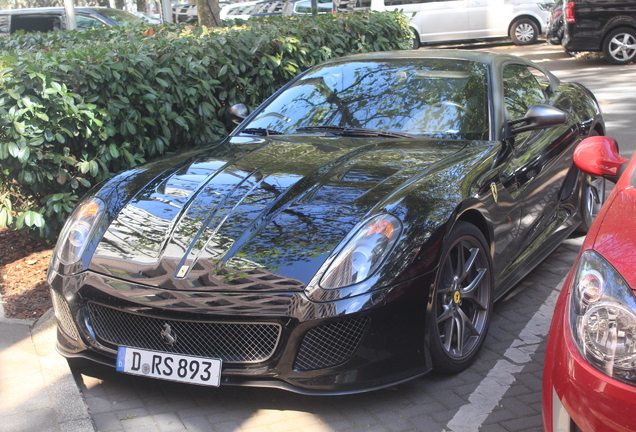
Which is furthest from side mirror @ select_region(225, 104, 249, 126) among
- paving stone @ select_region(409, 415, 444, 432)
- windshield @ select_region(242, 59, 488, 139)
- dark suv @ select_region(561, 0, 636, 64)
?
dark suv @ select_region(561, 0, 636, 64)

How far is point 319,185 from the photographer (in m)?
3.62

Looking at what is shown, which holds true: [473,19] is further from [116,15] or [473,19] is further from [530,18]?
[116,15]

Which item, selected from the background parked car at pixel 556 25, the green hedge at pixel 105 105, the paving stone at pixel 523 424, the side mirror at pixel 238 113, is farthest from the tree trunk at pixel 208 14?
the background parked car at pixel 556 25

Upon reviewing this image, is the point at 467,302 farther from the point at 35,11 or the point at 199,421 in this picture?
the point at 35,11

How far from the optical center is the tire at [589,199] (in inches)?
210

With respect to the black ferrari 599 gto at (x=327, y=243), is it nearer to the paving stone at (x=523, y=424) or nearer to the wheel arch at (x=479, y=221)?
the wheel arch at (x=479, y=221)

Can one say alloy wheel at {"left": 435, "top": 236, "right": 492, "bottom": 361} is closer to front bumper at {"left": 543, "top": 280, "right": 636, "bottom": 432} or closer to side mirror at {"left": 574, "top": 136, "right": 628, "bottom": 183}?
side mirror at {"left": 574, "top": 136, "right": 628, "bottom": 183}

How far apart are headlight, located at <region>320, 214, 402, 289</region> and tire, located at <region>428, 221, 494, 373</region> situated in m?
0.30

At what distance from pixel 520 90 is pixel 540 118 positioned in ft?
2.88

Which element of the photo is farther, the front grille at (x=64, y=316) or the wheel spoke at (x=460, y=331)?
the wheel spoke at (x=460, y=331)

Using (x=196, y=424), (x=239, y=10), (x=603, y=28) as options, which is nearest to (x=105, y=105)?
(x=196, y=424)

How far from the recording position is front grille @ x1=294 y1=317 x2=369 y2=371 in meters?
2.97

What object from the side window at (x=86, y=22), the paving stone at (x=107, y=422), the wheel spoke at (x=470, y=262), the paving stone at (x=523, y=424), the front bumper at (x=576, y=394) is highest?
the side window at (x=86, y=22)

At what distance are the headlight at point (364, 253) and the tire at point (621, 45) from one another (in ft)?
43.4
